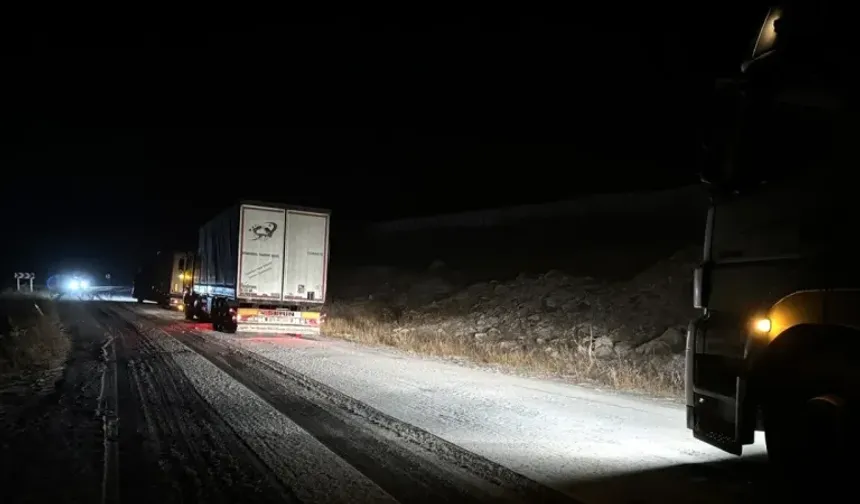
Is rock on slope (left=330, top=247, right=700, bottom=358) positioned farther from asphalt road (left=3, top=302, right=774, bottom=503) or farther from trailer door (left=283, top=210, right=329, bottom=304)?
asphalt road (left=3, top=302, right=774, bottom=503)

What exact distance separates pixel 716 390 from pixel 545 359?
11.9 m

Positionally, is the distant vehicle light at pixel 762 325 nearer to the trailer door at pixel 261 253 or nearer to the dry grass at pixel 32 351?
the dry grass at pixel 32 351

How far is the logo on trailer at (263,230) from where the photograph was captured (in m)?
24.0

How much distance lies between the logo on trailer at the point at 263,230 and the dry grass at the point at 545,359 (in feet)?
14.6

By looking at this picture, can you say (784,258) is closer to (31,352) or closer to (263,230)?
(31,352)

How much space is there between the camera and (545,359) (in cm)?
1770

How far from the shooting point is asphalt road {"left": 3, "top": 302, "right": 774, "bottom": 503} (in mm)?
6160

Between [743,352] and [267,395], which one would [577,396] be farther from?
[743,352]

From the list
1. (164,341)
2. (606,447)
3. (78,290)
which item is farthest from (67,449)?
(78,290)

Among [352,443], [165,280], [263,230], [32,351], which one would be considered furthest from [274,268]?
[165,280]

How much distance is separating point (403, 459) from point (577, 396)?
542cm

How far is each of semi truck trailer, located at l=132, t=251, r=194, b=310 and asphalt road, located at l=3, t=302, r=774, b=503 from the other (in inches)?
1046

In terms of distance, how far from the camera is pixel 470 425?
30.2 feet

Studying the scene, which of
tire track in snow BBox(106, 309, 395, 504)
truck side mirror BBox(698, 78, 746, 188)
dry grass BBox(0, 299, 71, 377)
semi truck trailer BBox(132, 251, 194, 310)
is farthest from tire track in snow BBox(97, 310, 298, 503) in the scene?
semi truck trailer BBox(132, 251, 194, 310)
